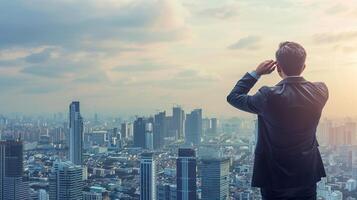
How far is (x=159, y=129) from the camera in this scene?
22.7 feet

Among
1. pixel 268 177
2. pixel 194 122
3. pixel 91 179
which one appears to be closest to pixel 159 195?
pixel 194 122

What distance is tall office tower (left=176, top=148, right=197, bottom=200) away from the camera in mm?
5188

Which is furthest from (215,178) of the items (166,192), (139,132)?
(139,132)

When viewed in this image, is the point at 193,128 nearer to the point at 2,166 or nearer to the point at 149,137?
the point at 149,137

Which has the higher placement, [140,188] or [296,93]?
[296,93]

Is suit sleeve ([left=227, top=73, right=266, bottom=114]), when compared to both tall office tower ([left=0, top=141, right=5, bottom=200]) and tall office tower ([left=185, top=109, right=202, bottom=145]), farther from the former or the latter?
tall office tower ([left=0, top=141, right=5, bottom=200])

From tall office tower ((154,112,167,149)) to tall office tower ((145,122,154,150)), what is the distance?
0.07 meters

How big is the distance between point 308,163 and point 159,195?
4.99m

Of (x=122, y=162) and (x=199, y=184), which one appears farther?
(x=122, y=162)

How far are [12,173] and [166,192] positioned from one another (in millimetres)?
2846

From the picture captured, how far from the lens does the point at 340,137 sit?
3.70 metres

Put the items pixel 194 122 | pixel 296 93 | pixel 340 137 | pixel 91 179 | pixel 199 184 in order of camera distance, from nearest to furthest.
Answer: pixel 296 93 → pixel 340 137 → pixel 199 184 → pixel 194 122 → pixel 91 179

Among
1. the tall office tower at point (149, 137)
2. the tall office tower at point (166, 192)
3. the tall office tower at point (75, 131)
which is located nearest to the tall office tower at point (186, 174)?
the tall office tower at point (166, 192)

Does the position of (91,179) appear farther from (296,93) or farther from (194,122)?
(296,93)
